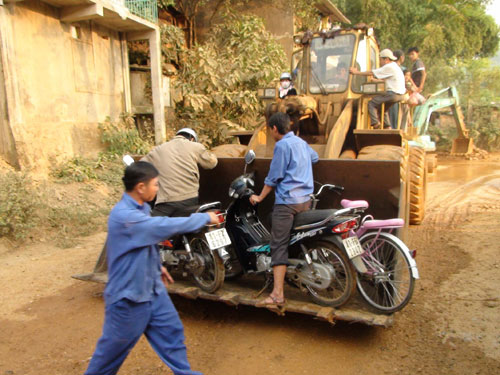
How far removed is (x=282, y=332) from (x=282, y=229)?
37.0 inches

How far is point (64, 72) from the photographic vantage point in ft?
33.5

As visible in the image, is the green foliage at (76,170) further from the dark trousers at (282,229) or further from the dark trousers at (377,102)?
the dark trousers at (282,229)

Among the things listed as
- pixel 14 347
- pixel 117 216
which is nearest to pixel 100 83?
pixel 14 347

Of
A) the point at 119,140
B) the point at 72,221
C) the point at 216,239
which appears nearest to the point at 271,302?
the point at 216,239

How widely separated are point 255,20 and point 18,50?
724cm

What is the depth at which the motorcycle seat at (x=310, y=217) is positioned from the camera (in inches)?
154

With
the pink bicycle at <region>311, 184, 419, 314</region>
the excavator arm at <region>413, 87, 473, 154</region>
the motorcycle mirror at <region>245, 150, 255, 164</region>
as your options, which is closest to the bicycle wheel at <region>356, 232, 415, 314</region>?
the pink bicycle at <region>311, 184, 419, 314</region>

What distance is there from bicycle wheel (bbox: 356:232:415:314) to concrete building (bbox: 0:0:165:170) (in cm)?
750

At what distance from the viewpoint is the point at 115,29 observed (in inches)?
479

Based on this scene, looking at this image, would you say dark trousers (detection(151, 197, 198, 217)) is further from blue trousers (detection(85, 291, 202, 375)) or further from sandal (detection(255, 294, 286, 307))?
blue trousers (detection(85, 291, 202, 375))

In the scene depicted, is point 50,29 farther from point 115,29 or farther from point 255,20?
point 255,20

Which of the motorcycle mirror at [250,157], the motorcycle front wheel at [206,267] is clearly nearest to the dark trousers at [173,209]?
the motorcycle front wheel at [206,267]

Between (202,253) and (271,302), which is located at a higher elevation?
(202,253)

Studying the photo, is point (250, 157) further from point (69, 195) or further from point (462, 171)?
point (462, 171)
